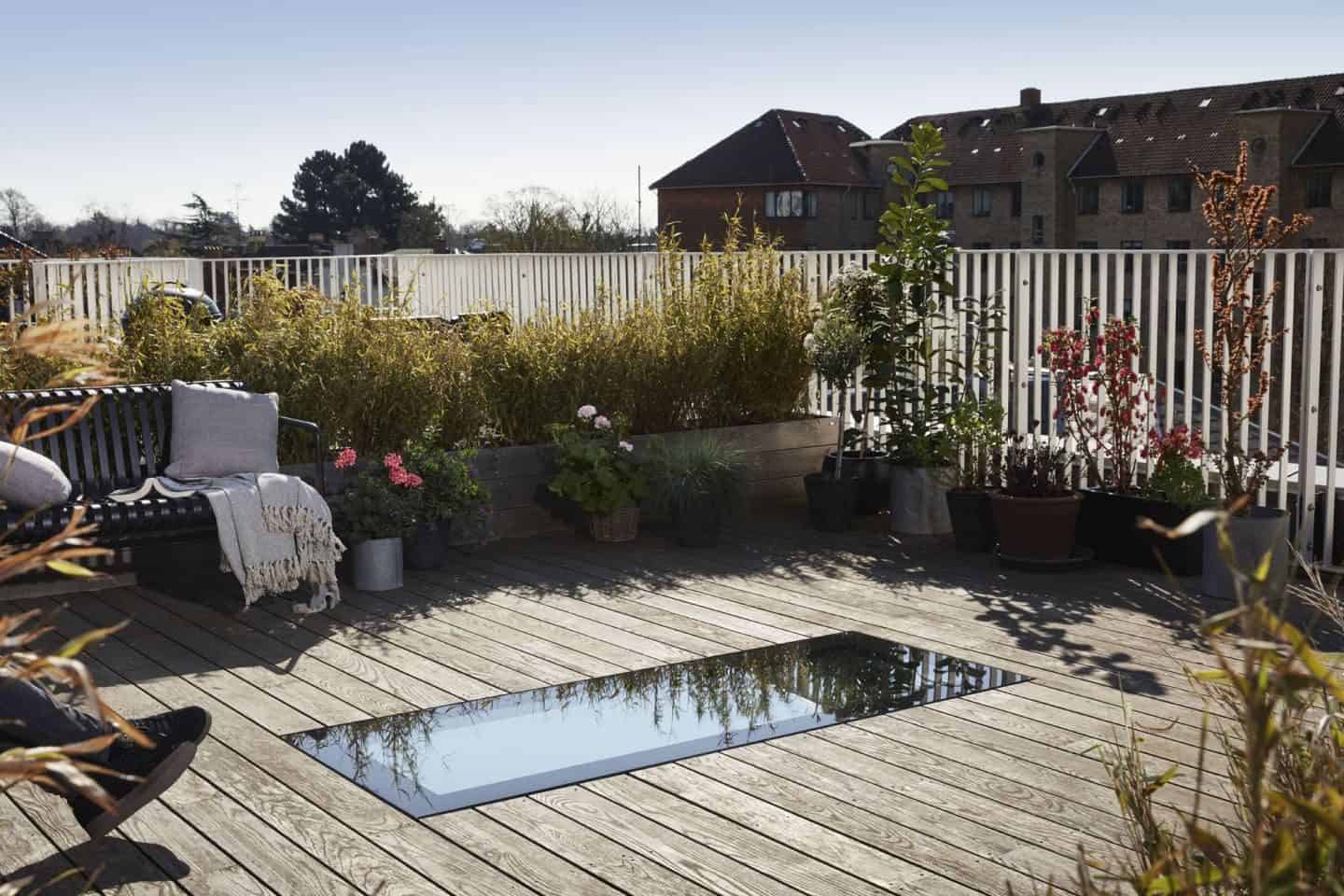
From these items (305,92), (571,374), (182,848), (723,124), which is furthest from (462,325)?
(723,124)

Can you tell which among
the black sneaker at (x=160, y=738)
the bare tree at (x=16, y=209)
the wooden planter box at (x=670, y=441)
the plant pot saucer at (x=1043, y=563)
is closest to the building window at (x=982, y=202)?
the bare tree at (x=16, y=209)

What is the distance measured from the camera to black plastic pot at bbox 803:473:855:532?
7.40m

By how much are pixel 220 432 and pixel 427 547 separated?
0.99 m

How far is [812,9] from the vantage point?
2203cm

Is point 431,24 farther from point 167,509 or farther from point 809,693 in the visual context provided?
point 809,693

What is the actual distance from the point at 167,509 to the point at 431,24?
18301 millimetres

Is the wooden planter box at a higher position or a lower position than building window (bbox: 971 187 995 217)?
lower

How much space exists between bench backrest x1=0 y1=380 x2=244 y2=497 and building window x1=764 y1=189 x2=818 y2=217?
47.5 meters

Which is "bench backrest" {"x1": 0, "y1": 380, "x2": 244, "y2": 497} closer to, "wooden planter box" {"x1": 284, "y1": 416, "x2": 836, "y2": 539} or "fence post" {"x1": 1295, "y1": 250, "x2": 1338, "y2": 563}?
"wooden planter box" {"x1": 284, "y1": 416, "x2": 836, "y2": 539}

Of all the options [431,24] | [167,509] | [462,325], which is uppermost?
[431,24]

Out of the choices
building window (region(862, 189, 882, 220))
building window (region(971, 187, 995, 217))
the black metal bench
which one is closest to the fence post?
the black metal bench

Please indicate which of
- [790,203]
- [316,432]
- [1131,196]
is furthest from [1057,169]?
[316,432]

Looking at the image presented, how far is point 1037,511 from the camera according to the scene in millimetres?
6391

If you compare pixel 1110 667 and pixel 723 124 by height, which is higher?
pixel 723 124
